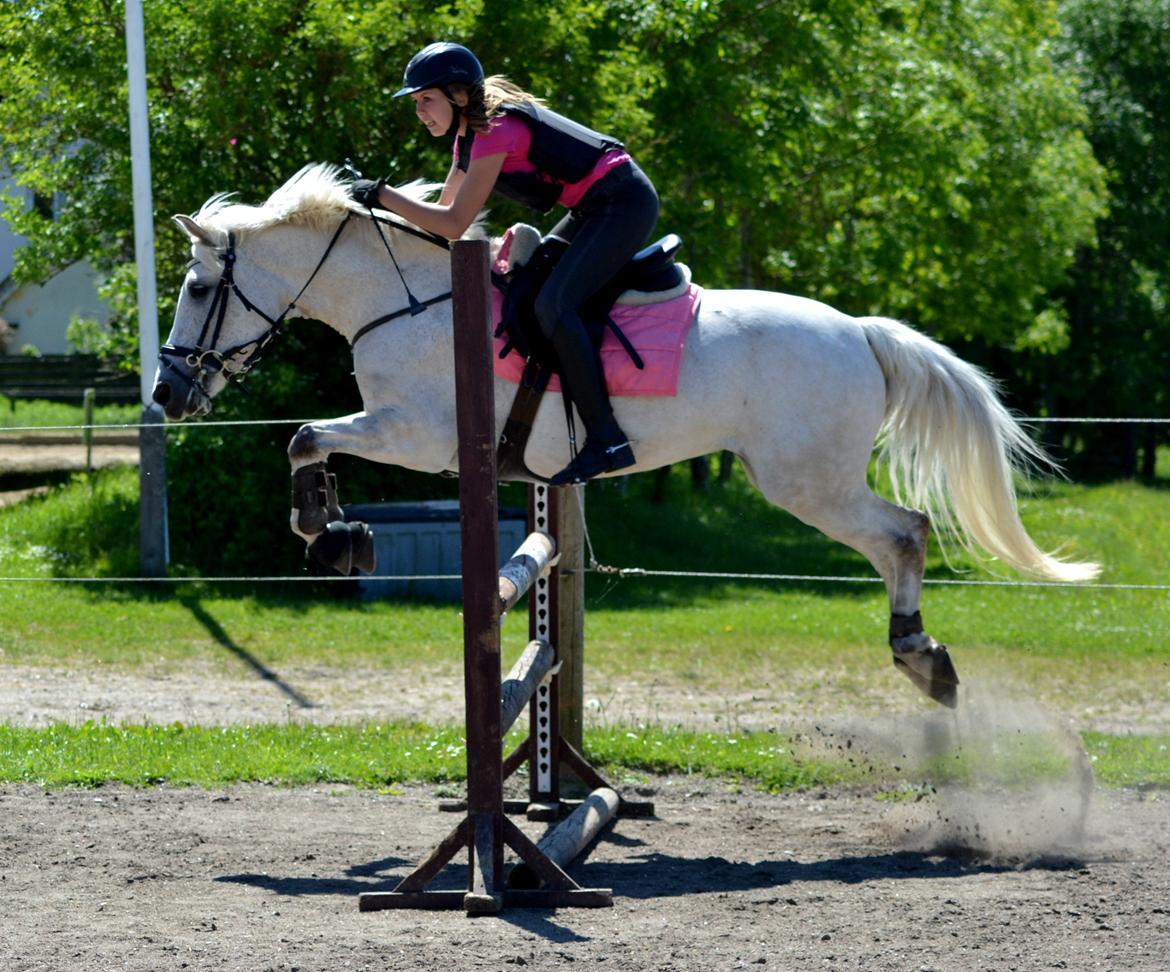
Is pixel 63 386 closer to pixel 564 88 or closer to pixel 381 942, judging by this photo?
pixel 564 88

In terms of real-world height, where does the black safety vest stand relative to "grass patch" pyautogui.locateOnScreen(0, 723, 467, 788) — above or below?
above

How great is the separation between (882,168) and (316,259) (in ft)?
48.4

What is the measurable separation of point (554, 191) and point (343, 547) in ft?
4.95

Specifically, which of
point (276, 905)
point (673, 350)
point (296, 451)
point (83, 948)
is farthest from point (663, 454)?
point (83, 948)

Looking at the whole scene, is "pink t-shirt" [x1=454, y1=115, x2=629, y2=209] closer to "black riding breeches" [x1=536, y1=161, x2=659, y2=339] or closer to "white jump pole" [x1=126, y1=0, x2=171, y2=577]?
"black riding breeches" [x1=536, y1=161, x2=659, y2=339]

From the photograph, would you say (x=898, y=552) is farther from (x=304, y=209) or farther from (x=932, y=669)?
(x=304, y=209)

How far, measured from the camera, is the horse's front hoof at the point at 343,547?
575cm

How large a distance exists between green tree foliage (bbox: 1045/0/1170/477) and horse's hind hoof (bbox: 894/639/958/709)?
2597cm

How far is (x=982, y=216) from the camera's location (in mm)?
23984

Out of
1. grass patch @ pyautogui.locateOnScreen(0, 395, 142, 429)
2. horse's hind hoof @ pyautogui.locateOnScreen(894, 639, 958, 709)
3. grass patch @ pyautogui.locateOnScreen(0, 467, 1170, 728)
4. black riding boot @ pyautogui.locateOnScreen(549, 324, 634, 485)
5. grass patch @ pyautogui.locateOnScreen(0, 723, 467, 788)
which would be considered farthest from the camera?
grass patch @ pyautogui.locateOnScreen(0, 395, 142, 429)

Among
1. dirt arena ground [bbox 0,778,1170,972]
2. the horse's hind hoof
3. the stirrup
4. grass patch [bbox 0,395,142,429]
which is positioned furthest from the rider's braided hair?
grass patch [bbox 0,395,142,429]

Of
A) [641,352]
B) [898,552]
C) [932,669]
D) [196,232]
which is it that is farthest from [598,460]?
[196,232]

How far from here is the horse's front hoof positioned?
18.9 ft

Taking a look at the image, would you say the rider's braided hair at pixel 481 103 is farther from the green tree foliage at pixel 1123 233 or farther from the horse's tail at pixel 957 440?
the green tree foliage at pixel 1123 233
